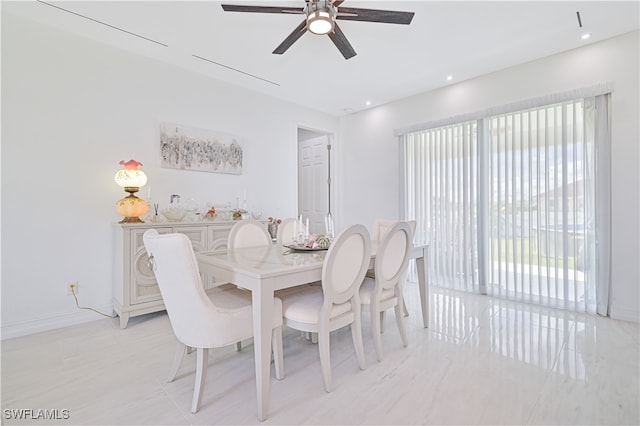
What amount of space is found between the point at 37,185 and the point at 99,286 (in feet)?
3.52

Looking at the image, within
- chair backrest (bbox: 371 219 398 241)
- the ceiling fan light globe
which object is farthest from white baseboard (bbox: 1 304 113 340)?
the ceiling fan light globe

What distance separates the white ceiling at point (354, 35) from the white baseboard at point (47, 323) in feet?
8.73

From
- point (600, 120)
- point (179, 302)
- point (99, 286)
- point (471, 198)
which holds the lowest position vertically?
point (99, 286)

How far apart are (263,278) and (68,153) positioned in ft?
8.44

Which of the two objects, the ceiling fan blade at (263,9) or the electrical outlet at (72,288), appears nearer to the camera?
the ceiling fan blade at (263,9)

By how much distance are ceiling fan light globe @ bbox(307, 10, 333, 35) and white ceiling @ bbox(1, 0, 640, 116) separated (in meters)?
0.55

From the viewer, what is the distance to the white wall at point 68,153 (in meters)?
2.47

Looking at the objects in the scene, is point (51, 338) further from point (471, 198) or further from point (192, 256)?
point (471, 198)

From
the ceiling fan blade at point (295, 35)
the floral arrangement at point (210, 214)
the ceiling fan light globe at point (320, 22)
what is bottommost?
the floral arrangement at point (210, 214)

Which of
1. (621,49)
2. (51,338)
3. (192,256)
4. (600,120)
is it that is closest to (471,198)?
(600,120)

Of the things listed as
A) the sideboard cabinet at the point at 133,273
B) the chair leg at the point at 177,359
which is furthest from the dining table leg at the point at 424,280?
the sideboard cabinet at the point at 133,273

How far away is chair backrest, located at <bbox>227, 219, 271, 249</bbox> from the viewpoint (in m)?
2.56

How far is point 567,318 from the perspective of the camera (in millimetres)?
2818

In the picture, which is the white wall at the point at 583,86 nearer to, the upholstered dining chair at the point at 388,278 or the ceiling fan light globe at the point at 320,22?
the upholstered dining chair at the point at 388,278
